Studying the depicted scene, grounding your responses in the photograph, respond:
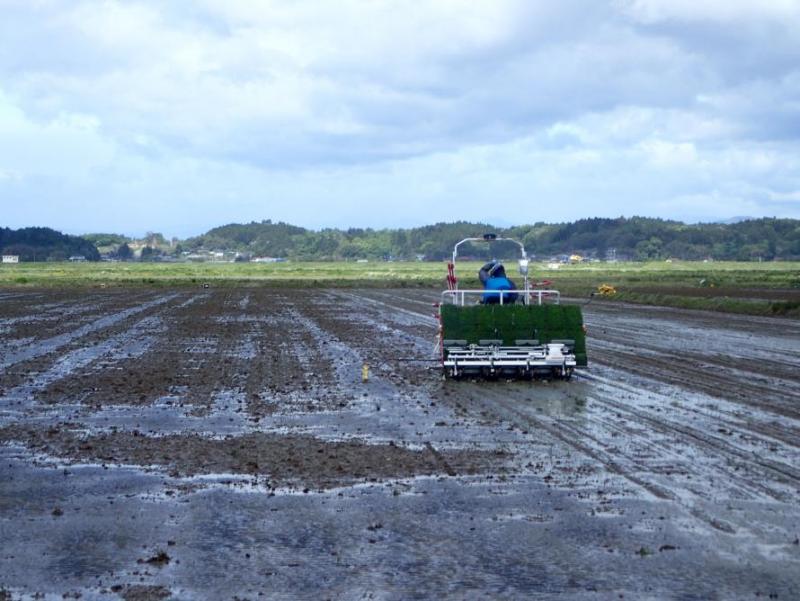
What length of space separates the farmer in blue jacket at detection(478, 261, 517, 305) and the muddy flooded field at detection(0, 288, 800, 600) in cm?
200

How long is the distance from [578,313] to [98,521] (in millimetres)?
11864

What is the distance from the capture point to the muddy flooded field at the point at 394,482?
716 centimetres

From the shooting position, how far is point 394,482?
1015 cm

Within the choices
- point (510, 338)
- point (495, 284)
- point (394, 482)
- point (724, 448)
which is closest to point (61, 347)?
point (495, 284)

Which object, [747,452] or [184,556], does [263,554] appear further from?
[747,452]

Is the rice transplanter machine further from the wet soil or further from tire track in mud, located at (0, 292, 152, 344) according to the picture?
tire track in mud, located at (0, 292, 152, 344)

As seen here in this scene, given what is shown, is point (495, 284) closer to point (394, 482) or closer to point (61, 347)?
point (394, 482)

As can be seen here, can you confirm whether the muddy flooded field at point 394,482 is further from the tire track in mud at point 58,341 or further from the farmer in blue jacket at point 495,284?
the tire track in mud at point 58,341

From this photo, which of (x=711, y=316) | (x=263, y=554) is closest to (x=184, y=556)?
(x=263, y=554)


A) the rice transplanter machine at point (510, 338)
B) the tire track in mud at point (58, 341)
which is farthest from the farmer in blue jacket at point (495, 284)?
the tire track in mud at point (58, 341)

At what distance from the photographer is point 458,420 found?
14.2m

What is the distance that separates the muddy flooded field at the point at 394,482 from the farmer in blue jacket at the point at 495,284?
1997mm

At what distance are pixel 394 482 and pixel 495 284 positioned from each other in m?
11.3

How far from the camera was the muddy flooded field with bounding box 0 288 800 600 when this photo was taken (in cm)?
716
